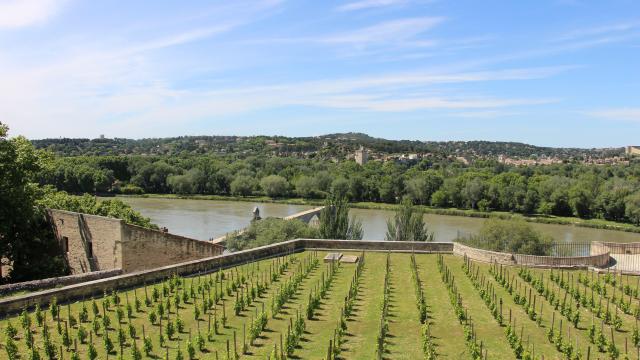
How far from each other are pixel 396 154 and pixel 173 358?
18373 centimetres

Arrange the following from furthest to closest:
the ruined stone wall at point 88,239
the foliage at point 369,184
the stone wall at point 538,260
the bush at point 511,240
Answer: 1. the foliage at point 369,184
2. the bush at point 511,240
3. the stone wall at point 538,260
4. the ruined stone wall at point 88,239

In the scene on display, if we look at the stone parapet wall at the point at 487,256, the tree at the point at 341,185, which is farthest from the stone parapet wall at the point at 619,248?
the tree at the point at 341,185

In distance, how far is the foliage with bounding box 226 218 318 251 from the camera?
32781 millimetres

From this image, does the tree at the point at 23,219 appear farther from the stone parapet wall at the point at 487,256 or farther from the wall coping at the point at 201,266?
the stone parapet wall at the point at 487,256

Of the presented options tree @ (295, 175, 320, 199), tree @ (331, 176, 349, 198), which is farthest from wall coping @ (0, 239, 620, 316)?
tree @ (295, 175, 320, 199)

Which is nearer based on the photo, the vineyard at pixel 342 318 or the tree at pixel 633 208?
the vineyard at pixel 342 318

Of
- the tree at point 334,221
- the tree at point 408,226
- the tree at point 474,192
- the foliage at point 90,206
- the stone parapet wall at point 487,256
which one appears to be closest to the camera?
the stone parapet wall at point 487,256

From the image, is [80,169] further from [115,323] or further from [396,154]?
[396,154]

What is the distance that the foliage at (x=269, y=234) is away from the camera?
1291 inches

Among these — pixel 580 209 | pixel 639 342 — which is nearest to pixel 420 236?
pixel 639 342

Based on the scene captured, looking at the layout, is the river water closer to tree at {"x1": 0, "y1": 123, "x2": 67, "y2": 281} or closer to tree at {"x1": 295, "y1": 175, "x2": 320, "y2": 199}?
tree at {"x1": 295, "y1": 175, "x2": 320, "y2": 199}

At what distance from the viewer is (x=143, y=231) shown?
2331cm

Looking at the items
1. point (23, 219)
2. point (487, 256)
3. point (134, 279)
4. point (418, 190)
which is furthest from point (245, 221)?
point (134, 279)

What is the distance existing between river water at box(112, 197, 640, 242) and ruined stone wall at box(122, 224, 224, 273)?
96.1 ft
